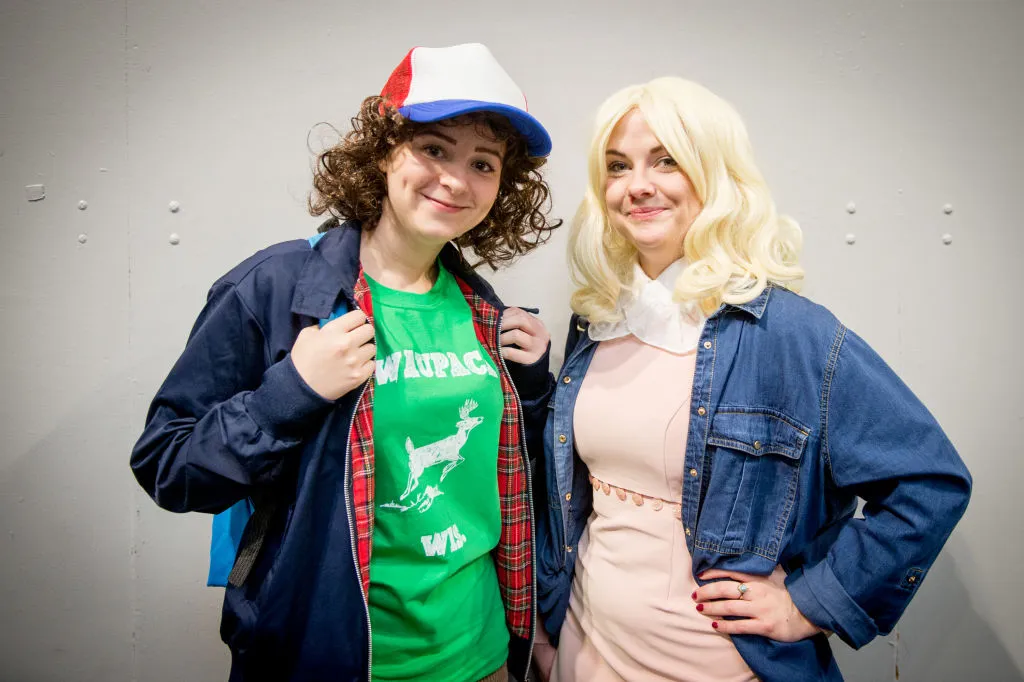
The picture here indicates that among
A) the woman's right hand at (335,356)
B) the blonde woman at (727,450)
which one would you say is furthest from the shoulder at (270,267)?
the blonde woman at (727,450)

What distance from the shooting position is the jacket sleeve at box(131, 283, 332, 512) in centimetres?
121

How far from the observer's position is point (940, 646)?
221 cm

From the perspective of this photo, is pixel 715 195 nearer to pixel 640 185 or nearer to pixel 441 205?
pixel 640 185

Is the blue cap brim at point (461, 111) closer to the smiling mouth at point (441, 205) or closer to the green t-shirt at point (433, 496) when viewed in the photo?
the smiling mouth at point (441, 205)

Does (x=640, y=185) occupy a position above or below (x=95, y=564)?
above

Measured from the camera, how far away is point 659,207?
1.51 metres

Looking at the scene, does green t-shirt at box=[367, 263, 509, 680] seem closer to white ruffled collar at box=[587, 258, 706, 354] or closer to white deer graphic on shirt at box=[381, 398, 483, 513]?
white deer graphic on shirt at box=[381, 398, 483, 513]

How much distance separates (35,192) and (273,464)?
4.64ft

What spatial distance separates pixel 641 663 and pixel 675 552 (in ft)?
0.91

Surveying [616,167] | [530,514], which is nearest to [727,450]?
[530,514]

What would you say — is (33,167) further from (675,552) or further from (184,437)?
(675,552)

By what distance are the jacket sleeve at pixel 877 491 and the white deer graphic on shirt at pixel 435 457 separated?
0.84 metres

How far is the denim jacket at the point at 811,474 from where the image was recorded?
1312 mm

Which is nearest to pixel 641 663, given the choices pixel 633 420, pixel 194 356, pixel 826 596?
pixel 826 596
